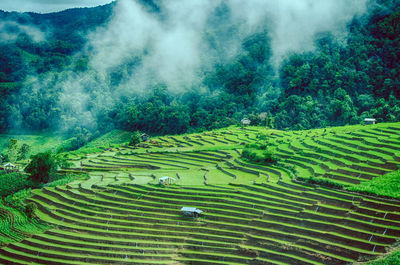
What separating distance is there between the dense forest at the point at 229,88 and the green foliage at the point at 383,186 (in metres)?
19.1

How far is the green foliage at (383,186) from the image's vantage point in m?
16.1

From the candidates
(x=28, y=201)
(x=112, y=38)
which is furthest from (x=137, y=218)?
(x=112, y=38)

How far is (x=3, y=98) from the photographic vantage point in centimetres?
5788

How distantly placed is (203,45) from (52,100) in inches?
1145

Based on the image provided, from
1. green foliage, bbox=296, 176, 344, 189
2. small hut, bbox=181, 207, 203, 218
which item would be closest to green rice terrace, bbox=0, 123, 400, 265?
green foliage, bbox=296, 176, 344, 189

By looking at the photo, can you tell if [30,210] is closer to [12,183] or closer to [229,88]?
[12,183]

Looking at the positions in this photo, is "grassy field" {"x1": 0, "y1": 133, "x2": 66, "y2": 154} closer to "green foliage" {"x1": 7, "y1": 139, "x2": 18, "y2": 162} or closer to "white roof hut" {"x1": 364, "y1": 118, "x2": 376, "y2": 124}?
"green foliage" {"x1": 7, "y1": 139, "x2": 18, "y2": 162}

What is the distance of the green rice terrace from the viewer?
14.8m

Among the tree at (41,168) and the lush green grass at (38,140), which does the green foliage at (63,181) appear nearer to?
the tree at (41,168)

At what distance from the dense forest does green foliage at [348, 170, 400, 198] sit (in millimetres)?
19098

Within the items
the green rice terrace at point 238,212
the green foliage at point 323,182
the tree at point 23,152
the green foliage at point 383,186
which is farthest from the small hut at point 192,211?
the tree at point 23,152

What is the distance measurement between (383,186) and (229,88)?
41.0 m

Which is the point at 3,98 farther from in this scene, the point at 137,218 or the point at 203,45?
the point at 137,218

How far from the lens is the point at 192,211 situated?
1798cm
